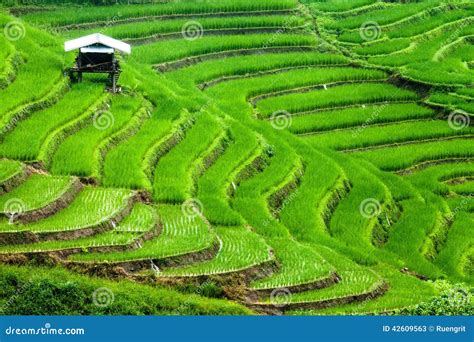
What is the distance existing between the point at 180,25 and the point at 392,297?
17.3 metres

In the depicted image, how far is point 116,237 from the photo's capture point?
2181 cm

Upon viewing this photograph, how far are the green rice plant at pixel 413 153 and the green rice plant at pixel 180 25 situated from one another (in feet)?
24.1

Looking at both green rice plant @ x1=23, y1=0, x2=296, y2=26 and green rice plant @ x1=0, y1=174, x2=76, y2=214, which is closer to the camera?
green rice plant @ x1=0, y1=174, x2=76, y2=214

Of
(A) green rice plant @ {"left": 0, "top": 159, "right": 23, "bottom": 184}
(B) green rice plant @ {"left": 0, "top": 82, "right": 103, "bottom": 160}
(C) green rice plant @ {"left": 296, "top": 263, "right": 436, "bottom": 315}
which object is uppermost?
(B) green rice plant @ {"left": 0, "top": 82, "right": 103, "bottom": 160}

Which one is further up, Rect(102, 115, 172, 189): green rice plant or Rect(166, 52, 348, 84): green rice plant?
Rect(166, 52, 348, 84): green rice plant

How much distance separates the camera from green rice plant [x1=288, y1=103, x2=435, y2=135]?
112ft

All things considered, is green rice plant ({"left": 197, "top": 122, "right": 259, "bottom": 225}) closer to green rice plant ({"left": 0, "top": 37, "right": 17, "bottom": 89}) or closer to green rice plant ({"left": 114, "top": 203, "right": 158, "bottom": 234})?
green rice plant ({"left": 114, "top": 203, "right": 158, "bottom": 234})

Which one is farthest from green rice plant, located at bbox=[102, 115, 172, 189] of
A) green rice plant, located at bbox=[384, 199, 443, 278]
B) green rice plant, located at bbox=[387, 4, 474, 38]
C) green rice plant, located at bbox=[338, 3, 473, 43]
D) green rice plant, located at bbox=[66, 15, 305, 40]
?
green rice plant, located at bbox=[387, 4, 474, 38]

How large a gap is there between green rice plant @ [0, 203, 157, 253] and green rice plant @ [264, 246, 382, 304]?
8.75 feet

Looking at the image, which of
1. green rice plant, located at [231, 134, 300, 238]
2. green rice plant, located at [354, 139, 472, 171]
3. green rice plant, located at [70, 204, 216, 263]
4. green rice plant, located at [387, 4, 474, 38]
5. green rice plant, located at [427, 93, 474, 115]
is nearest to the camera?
green rice plant, located at [70, 204, 216, 263]

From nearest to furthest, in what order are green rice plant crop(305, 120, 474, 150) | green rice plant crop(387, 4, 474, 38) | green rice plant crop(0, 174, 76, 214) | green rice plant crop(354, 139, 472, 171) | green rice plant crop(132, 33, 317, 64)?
green rice plant crop(0, 174, 76, 214) → green rice plant crop(354, 139, 472, 171) → green rice plant crop(305, 120, 474, 150) → green rice plant crop(132, 33, 317, 64) → green rice plant crop(387, 4, 474, 38)

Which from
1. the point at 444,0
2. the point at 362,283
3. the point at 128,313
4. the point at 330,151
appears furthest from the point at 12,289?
the point at 444,0

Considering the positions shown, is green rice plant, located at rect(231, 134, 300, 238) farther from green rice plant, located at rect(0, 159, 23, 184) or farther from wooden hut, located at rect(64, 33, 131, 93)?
green rice plant, located at rect(0, 159, 23, 184)

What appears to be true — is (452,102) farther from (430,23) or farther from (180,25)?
(180,25)
